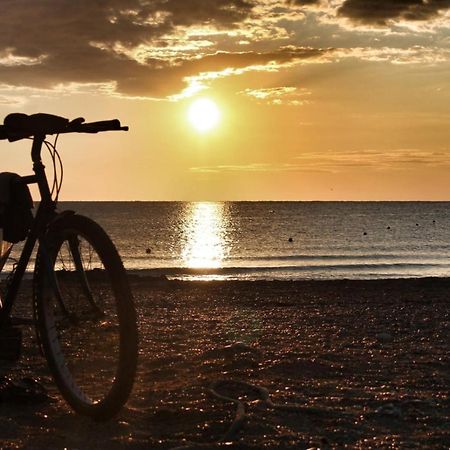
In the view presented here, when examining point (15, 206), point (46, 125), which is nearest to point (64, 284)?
point (15, 206)

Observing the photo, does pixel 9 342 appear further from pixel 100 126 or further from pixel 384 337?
pixel 384 337

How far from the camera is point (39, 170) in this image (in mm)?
5090

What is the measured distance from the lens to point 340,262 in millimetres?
43531

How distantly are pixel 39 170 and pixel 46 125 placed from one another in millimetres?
360

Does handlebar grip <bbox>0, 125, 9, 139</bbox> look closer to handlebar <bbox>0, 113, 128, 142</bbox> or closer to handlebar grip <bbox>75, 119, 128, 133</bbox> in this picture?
handlebar <bbox>0, 113, 128, 142</bbox>

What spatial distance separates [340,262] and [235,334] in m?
35.4

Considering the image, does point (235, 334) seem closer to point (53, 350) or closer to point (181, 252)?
point (53, 350)

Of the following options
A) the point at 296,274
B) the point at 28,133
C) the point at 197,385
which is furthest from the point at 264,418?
the point at 296,274

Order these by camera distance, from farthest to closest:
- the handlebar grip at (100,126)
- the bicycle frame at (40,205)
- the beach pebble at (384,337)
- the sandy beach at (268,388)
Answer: the beach pebble at (384,337) → the bicycle frame at (40,205) → the handlebar grip at (100,126) → the sandy beach at (268,388)

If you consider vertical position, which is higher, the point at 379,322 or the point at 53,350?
the point at 53,350

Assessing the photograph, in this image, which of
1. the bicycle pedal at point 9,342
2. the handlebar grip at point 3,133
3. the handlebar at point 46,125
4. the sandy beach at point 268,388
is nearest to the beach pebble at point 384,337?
the sandy beach at point 268,388

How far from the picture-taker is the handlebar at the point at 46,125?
195 inches

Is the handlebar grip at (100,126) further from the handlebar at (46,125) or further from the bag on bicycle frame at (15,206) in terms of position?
the bag on bicycle frame at (15,206)

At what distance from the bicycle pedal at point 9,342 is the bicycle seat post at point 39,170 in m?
1.35
